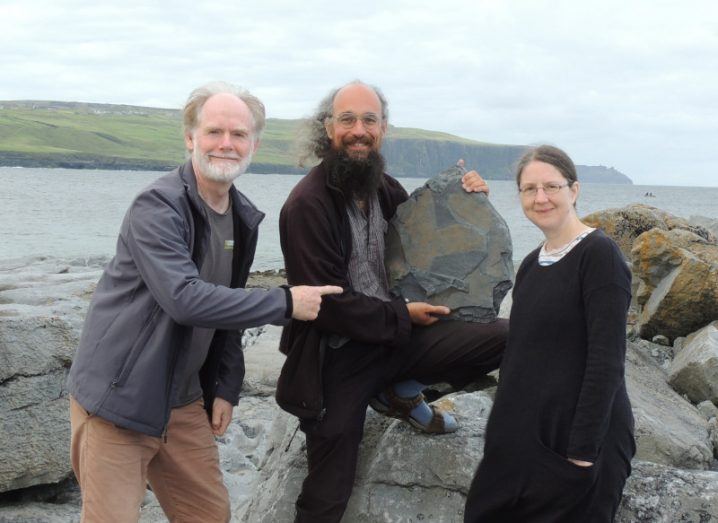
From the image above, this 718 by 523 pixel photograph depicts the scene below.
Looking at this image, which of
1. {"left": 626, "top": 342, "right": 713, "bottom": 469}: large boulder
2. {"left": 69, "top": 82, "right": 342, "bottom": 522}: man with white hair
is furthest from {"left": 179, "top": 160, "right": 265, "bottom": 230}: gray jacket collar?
{"left": 626, "top": 342, "right": 713, "bottom": 469}: large boulder

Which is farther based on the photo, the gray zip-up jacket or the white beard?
the white beard

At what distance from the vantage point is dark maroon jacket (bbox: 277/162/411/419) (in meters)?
4.72

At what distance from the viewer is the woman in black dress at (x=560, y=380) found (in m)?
3.62

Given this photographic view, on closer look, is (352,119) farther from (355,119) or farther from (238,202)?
(238,202)

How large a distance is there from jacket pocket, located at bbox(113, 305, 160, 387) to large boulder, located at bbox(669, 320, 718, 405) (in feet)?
26.4

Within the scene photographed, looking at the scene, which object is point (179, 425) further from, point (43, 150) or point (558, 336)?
point (43, 150)

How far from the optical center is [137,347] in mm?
3959

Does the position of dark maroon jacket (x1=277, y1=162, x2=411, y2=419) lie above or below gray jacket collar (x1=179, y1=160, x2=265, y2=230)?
below

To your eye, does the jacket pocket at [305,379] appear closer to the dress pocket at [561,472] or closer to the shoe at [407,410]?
the shoe at [407,410]

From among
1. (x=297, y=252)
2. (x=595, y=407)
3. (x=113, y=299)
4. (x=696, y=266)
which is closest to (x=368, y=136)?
(x=297, y=252)

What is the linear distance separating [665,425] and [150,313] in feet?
18.3

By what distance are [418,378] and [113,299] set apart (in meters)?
1.96

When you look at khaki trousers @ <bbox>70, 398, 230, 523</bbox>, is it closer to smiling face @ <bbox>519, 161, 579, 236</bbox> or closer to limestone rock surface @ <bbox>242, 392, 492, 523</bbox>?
limestone rock surface @ <bbox>242, 392, 492, 523</bbox>

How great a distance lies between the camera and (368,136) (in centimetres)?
514
